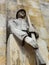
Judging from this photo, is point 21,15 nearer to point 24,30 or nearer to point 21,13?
point 21,13

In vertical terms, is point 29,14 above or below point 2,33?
above

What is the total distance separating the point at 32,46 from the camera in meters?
4.27

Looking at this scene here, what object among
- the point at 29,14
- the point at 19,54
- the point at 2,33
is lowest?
the point at 19,54

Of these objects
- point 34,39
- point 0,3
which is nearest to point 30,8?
point 0,3

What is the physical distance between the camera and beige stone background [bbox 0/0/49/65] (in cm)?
436

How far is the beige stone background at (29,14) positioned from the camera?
14.3 feet

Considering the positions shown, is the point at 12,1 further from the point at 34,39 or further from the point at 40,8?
the point at 34,39

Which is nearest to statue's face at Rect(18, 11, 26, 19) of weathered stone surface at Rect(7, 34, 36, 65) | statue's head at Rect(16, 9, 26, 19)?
statue's head at Rect(16, 9, 26, 19)

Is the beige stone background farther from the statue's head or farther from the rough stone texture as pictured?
the statue's head

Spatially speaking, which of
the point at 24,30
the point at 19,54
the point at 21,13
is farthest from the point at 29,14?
the point at 19,54

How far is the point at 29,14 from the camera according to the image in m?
5.05

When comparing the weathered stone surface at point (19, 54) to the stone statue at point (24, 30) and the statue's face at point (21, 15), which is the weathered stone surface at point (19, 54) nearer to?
the stone statue at point (24, 30)

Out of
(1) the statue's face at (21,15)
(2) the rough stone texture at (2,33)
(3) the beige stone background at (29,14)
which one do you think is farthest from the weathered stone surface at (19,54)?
(1) the statue's face at (21,15)

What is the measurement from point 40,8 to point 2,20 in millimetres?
737
